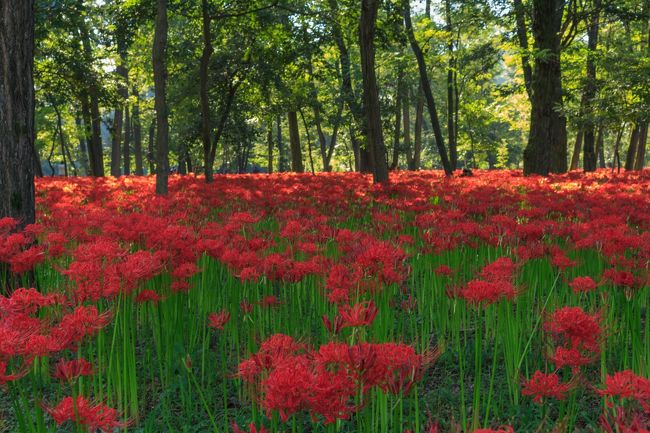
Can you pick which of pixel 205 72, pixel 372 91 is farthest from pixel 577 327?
pixel 205 72

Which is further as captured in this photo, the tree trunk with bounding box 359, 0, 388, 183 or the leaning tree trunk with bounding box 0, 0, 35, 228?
the tree trunk with bounding box 359, 0, 388, 183

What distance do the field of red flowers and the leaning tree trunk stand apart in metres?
0.56

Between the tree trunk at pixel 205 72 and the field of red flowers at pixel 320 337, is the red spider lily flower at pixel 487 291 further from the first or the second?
the tree trunk at pixel 205 72

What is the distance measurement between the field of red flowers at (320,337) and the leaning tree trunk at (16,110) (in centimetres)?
56

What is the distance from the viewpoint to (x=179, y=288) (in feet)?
11.1

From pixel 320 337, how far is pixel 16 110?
3545 millimetres

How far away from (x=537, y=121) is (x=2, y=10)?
15.5 metres

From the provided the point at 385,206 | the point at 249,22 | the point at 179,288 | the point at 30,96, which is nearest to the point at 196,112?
the point at 249,22

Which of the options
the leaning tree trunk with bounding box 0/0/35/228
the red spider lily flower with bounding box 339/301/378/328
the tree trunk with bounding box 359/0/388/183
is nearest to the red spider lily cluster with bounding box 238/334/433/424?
the red spider lily flower with bounding box 339/301/378/328

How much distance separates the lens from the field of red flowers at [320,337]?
1.76 m

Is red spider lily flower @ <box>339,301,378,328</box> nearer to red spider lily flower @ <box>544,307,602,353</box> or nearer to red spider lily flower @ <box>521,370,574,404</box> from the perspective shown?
red spider lily flower @ <box>521,370,574,404</box>

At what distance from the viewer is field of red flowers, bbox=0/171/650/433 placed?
1757 millimetres

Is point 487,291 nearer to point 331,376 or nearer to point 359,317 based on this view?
point 359,317

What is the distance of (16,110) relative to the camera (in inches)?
184
